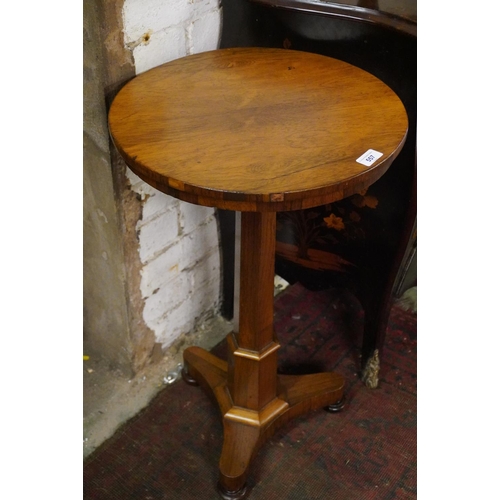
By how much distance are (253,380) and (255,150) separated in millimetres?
701

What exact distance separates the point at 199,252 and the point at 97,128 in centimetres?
59

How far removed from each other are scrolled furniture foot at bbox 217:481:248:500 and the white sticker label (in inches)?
37.2

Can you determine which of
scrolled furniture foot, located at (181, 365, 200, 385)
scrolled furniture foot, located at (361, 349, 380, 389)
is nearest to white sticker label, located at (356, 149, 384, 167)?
scrolled furniture foot, located at (361, 349, 380, 389)

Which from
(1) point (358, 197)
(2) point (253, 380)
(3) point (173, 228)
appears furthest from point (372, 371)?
(3) point (173, 228)

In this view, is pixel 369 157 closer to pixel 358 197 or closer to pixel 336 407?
pixel 358 197

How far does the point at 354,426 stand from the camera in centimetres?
184

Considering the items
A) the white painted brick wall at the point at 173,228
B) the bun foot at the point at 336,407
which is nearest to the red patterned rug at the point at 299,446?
the bun foot at the point at 336,407

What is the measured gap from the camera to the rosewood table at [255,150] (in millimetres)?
1151

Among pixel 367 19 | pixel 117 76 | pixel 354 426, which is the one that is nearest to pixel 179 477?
pixel 354 426

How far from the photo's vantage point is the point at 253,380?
5.46 feet

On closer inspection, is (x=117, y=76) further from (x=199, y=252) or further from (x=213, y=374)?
(x=213, y=374)

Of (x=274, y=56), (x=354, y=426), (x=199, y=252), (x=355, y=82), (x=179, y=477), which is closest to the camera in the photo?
(x=355, y=82)

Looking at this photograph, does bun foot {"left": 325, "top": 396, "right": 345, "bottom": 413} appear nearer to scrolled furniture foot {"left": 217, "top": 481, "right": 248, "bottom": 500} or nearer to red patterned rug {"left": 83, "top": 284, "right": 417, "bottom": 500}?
red patterned rug {"left": 83, "top": 284, "right": 417, "bottom": 500}

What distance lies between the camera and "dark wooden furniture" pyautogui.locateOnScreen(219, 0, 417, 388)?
1524 millimetres
